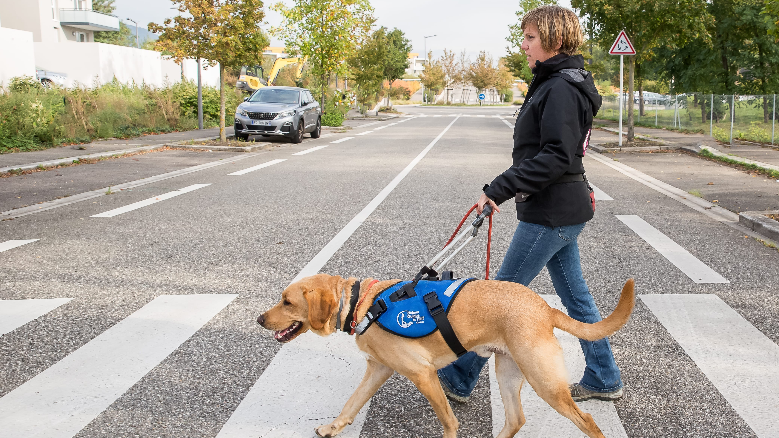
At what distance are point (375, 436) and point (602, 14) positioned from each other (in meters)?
19.8

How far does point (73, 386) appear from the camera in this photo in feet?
13.0

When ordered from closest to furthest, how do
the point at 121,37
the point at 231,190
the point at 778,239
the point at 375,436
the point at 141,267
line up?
1. the point at 375,436
2. the point at 141,267
3. the point at 778,239
4. the point at 231,190
5. the point at 121,37

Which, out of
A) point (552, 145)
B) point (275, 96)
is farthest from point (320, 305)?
point (275, 96)

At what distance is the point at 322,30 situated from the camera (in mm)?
32594

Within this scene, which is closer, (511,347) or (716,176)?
(511,347)

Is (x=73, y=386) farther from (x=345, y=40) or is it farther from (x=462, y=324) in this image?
(x=345, y=40)

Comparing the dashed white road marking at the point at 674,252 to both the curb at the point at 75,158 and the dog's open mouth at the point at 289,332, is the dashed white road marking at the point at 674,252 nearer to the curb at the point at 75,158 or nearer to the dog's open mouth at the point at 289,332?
the dog's open mouth at the point at 289,332

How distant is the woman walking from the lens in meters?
3.22

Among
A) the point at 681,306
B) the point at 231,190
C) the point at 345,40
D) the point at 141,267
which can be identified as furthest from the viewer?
the point at 345,40

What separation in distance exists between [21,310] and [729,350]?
16.4 ft

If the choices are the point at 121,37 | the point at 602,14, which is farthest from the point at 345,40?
the point at 121,37

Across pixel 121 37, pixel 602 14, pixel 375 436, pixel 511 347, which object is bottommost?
pixel 375 436

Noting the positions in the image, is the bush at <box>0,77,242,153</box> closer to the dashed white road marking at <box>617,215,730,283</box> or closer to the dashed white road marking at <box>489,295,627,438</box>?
the dashed white road marking at <box>617,215,730,283</box>

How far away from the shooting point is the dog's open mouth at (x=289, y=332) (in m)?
3.24
